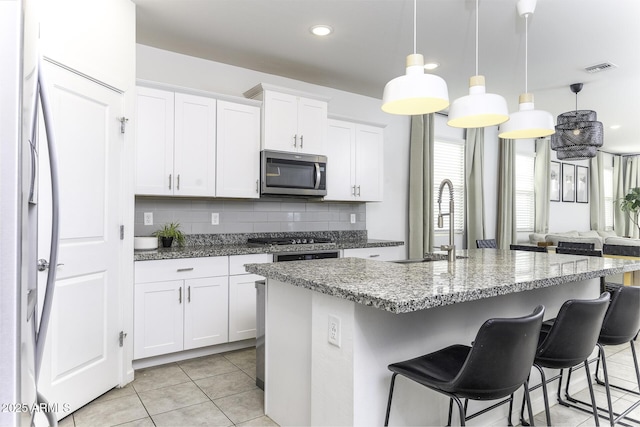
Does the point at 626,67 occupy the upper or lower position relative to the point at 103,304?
upper

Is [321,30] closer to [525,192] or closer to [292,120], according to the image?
[292,120]

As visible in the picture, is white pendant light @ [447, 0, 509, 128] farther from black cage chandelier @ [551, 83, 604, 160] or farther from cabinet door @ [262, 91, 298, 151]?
black cage chandelier @ [551, 83, 604, 160]

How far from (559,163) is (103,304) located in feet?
27.7

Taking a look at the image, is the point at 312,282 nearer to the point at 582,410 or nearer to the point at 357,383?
the point at 357,383

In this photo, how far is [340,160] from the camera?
4.46 metres

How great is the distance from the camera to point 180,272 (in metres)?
3.17

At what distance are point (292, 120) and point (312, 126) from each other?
0.25 meters

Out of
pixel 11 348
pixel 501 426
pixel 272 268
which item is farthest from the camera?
pixel 501 426

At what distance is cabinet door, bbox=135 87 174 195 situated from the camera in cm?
321

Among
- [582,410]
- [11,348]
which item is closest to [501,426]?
[582,410]

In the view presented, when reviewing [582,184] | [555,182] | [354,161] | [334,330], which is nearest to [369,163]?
[354,161]

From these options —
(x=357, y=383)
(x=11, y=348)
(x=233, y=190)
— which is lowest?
(x=357, y=383)

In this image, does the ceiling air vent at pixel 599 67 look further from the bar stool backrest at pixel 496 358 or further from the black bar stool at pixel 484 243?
the bar stool backrest at pixel 496 358

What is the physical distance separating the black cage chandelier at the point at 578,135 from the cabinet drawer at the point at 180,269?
3.53 m
